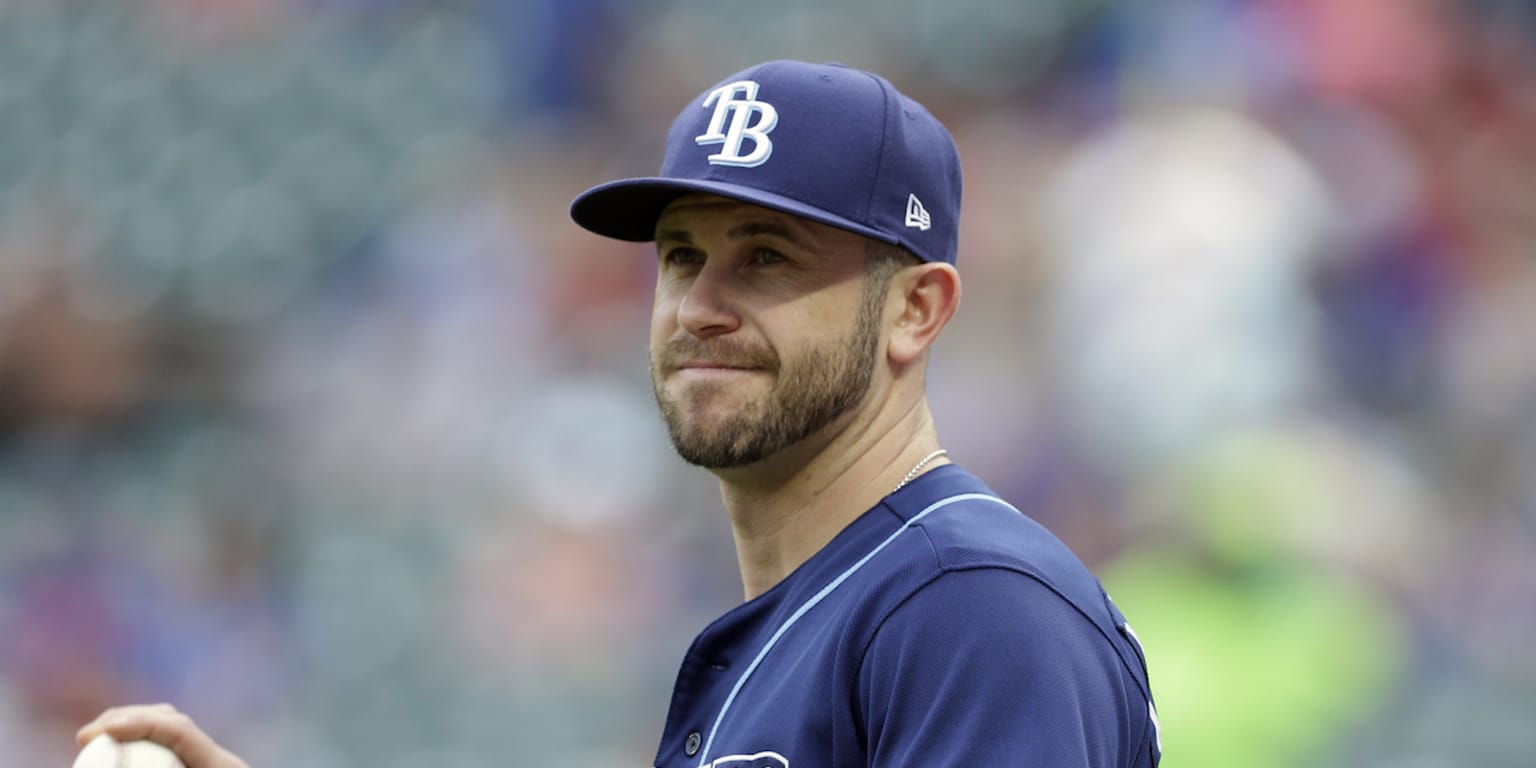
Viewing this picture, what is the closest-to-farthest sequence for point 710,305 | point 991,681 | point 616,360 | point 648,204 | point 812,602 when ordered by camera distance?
1. point 991,681
2. point 812,602
3. point 710,305
4. point 648,204
5. point 616,360

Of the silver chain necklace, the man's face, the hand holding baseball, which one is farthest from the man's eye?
the hand holding baseball

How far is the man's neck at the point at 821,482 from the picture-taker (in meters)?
1.99

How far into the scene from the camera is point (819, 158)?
1.93 metres

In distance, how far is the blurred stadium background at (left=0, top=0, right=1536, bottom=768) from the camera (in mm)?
4891

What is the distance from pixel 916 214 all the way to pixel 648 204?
0.33m

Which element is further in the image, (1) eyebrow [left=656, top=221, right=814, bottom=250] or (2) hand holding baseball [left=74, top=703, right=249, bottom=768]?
(2) hand holding baseball [left=74, top=703, right=249, bottom=768]

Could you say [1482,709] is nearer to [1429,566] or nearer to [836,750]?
[1429,566]

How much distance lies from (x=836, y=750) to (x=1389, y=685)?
354 centimetres

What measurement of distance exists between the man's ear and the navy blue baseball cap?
22 mm

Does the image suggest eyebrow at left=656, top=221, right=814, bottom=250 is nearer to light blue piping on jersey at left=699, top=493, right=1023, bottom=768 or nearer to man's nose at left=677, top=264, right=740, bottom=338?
man's nose at left=677, top=264, right=740, bottom=338

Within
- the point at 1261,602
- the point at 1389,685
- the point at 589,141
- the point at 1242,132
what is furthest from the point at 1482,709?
the point at 589,141

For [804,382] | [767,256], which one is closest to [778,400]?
[804,382]

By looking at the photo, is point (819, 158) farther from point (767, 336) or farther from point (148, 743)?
point (148, 743)

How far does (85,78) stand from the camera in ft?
23.5
